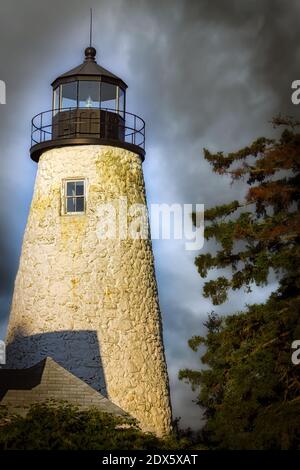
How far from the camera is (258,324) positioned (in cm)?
2333

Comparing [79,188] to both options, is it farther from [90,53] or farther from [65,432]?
[65,432]

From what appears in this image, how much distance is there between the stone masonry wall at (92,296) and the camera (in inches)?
1165

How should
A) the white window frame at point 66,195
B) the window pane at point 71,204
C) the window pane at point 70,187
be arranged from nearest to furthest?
the white window frame at point 66,195, the window pane at point 71,204, the window pane at point 70,187

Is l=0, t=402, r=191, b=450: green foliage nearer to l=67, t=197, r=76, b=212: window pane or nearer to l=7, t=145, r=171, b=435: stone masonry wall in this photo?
l=7, t=145, r=171, b=435: stone masonry wall

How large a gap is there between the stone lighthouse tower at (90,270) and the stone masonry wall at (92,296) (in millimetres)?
30

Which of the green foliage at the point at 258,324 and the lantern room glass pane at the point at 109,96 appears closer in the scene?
the green foliage at the point at 258,324

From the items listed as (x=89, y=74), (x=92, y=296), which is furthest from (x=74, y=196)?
(x=89, y=74)

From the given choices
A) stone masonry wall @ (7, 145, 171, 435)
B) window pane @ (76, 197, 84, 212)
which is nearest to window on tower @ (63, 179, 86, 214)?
window pane @ (76, 197, 84, 212)

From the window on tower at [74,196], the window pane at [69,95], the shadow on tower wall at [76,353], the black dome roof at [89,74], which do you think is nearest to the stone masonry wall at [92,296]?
the shadow on tower wall at [76,353]

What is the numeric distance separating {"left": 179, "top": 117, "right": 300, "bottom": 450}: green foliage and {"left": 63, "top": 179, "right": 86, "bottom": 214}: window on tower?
24.7ft

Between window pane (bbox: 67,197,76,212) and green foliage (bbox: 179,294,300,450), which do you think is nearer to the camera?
green foliage (bbox: 179,294,300,450)

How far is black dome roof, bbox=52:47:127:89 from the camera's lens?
31.8 metres

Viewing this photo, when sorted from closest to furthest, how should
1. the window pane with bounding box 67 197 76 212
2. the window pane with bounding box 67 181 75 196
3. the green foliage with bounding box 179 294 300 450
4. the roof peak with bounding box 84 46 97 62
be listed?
the green foliage with bounding box 179 294 300 450 < the window pane with bounding box 67 197 76 212 < the window pane with bounding box 67 181 75 196 < the roof peak with bounding box 84 46 97 62

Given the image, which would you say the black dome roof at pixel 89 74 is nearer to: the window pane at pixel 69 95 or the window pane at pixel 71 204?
the window pane at pixel 69 95
